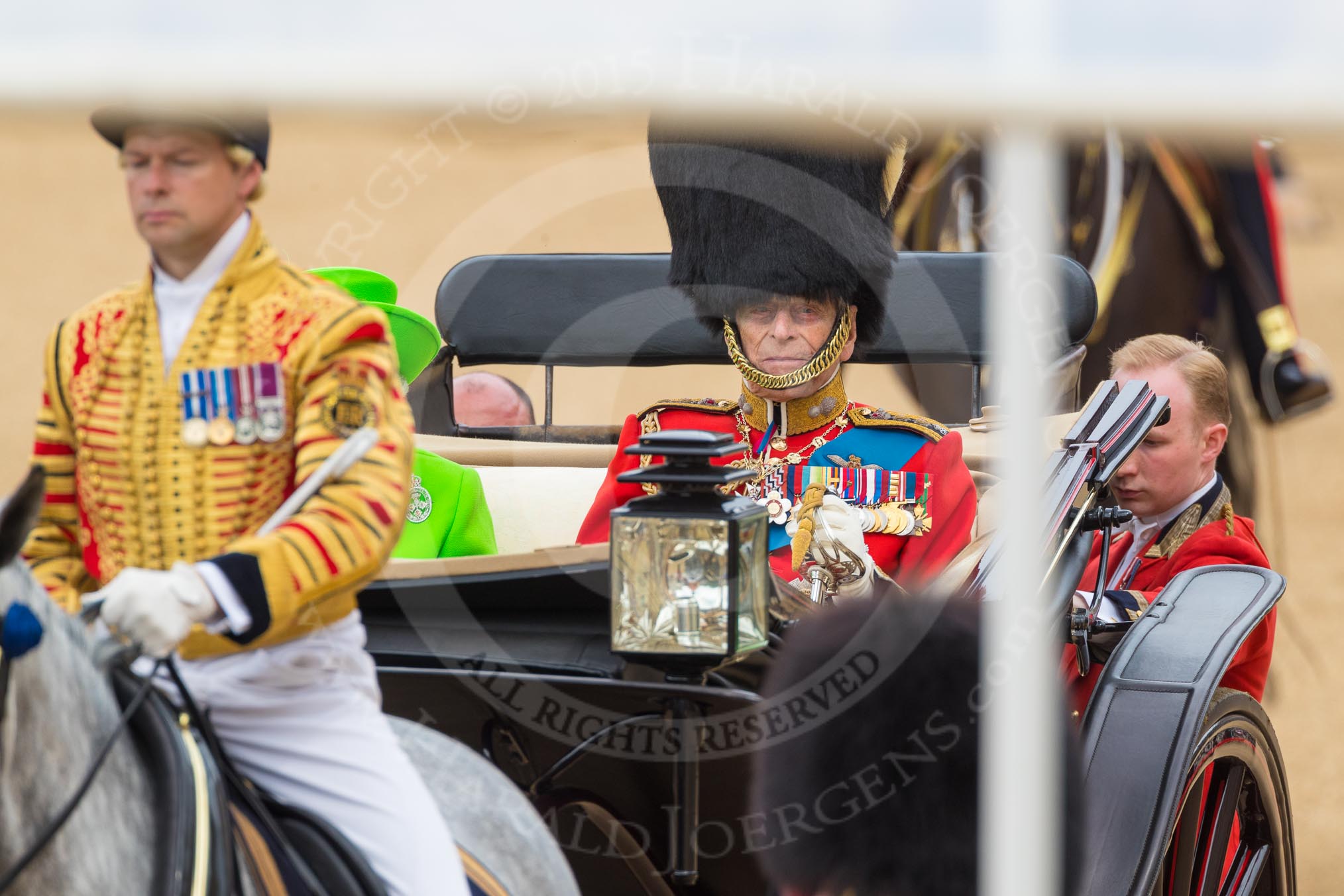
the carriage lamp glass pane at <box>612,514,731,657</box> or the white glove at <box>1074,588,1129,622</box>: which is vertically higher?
the carriage lamp glass pane at <box>612,514,731,657</box>

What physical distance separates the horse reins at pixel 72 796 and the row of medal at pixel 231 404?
0.65ft

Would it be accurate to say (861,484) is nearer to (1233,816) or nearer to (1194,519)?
(1194,519)

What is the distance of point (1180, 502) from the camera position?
2775 millimetres

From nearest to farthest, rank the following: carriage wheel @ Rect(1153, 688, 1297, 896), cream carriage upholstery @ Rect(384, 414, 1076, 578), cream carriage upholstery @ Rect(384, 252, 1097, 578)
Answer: carriage wheel @ Rect(1153, 688, 1297, 896) → cream carriage upholstery @ Rect(384, 414, 1076, 578) → cream carriage upholstery @ Rect(384, 252, 1097, 578)

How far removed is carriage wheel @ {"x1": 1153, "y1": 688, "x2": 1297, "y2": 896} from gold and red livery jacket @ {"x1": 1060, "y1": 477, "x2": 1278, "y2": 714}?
0.30 feet

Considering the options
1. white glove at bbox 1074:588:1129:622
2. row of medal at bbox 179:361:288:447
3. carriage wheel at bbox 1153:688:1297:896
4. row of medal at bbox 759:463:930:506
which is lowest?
carriage wheel at bbox 1153:688:1297:896

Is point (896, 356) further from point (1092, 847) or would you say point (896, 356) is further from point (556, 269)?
point (1092, 847)

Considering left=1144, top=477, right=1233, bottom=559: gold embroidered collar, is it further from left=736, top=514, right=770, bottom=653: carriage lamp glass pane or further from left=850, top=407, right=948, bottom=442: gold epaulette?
left=736, top=514, right=770, bottom=653: carriage lamp glass pane

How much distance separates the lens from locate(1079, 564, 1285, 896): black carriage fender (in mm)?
2189

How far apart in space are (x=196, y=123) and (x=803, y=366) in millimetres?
1343

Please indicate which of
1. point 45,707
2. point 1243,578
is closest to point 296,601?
point 45,707

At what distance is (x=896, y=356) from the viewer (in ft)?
11.9

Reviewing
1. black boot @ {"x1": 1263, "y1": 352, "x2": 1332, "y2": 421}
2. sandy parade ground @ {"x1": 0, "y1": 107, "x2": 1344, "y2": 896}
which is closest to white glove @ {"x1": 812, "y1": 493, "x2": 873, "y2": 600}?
sandy parade ground @ {"x1": 0, "y1": 107, "x2": 1344, "y2": 896}

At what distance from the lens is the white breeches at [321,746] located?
1.51 metres
